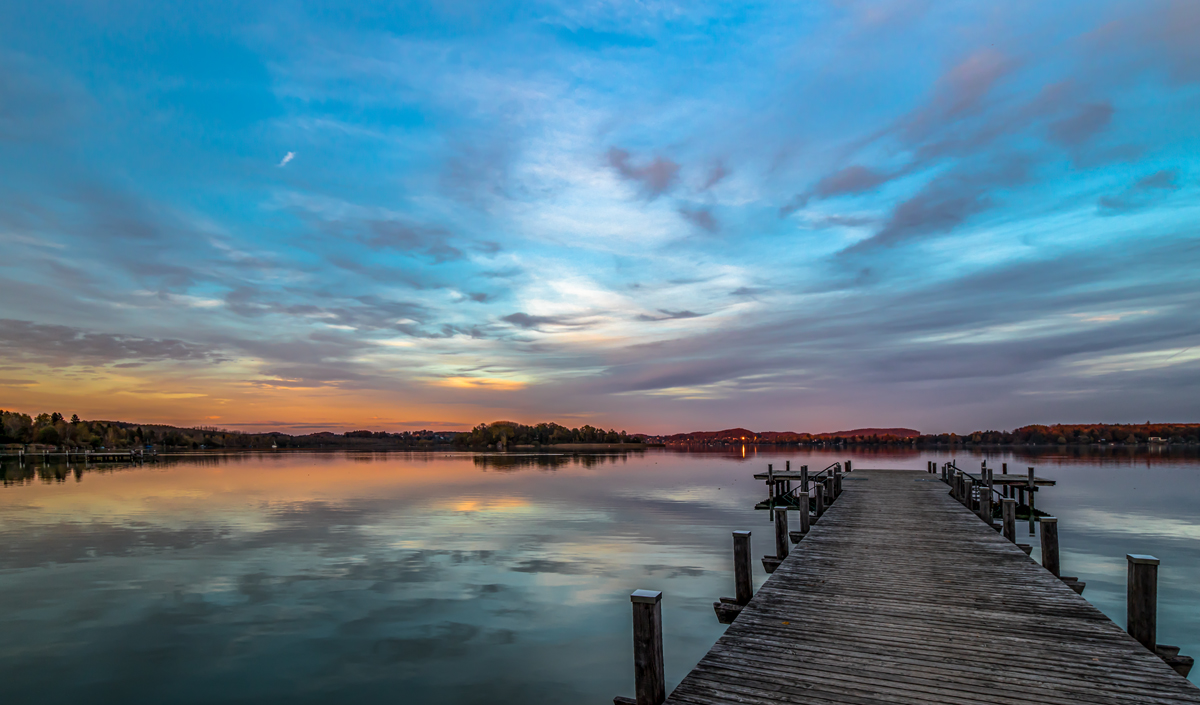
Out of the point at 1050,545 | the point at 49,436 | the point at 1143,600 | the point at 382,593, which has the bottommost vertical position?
the point at 49,436

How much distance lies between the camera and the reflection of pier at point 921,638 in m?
6.70

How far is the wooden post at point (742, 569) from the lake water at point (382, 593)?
244 cm

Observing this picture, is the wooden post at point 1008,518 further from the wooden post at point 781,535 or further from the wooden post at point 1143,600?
the wooden post at point 1143,600

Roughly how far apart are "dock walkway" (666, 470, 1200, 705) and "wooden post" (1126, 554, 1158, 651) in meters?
0.35

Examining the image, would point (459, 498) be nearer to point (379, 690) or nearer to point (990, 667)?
point (379, 690)

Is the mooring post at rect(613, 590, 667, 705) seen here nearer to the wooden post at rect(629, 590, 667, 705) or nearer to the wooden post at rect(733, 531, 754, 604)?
the wooden post at rect(629, 590, 667, 705)

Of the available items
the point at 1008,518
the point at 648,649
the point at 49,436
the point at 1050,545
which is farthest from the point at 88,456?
the point at 1050,545

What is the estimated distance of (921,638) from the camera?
8.23 meters

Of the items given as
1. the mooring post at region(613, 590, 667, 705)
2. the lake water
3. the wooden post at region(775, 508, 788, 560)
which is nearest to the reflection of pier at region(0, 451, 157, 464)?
the lake water

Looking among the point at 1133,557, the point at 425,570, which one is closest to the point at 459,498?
the point at 425,570

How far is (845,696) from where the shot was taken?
6547mm

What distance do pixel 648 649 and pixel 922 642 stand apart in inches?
152

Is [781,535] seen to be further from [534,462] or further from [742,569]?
[534,462]

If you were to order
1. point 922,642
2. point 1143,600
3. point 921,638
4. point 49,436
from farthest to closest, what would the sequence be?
point 49,436
point 1143,600
point 921,638
point 922,642
